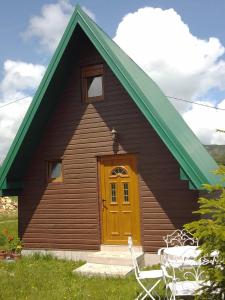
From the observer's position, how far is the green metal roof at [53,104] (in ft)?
29.7

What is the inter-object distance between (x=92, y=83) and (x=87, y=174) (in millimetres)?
2809

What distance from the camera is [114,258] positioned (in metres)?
9.59

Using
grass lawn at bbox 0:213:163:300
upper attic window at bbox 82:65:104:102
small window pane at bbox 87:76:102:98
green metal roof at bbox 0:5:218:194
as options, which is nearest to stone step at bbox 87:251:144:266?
grass lawn at bbox 0:213:163:300

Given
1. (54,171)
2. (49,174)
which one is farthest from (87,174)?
(49,174)

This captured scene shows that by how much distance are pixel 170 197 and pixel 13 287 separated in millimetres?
4477

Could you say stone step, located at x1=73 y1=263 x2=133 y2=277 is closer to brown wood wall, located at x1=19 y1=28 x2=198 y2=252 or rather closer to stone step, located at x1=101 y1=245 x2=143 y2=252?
stone step, located at x1=101 y1=245 x2=143 y2=252

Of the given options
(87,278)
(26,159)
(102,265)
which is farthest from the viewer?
(26,159)

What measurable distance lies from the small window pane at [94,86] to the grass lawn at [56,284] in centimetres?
499

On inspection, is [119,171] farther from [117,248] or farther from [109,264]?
[109,264]

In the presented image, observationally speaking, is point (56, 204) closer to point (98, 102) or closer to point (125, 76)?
point (98, 102)

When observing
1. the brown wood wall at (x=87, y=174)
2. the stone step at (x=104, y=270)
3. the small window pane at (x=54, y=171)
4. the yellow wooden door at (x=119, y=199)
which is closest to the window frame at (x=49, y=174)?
the small window pane at (x=54, y=171)

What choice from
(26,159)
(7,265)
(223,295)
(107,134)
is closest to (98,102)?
(107,134)

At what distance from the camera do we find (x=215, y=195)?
13414mm

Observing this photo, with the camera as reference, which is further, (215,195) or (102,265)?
(215,195)
